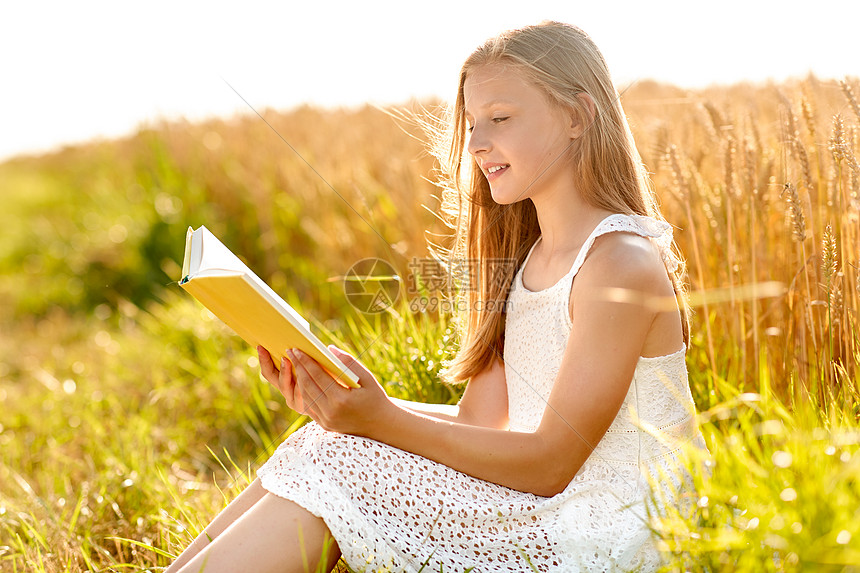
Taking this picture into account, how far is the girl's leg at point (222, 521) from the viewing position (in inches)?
60.0

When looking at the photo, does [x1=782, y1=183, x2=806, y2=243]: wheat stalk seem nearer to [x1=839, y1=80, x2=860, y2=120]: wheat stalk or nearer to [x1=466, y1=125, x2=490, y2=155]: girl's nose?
[x1=839, y1=80, x2=860, y2=120]: wheat stalk

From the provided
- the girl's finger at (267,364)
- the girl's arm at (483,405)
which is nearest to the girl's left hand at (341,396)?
the girl's finger at (267,364)

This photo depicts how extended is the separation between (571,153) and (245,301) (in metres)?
0.77

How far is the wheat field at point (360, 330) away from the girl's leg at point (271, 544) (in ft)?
1.70

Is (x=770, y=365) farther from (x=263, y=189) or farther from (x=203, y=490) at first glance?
(x=263, y=189)

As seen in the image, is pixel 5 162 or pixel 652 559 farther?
pixel 5 162

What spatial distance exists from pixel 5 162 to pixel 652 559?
13.0m

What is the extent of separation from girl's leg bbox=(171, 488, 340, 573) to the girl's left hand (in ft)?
0.59

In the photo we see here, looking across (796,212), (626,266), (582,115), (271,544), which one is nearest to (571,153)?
(582,115)

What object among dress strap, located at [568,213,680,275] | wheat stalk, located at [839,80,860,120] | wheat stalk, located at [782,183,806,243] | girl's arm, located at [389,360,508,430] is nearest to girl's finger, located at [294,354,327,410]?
girl's arm, located at [389,360,508,430]

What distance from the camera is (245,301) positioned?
1302 millimetres

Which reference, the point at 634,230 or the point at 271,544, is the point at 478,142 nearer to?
the point at 634,230

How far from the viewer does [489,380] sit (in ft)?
6.30

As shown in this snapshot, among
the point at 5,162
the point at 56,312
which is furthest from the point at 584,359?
the point at 5,162
